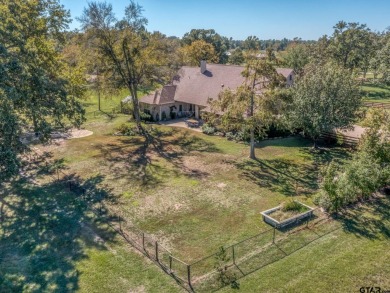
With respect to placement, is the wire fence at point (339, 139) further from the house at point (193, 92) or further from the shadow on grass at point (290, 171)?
the house at point (193, 92)

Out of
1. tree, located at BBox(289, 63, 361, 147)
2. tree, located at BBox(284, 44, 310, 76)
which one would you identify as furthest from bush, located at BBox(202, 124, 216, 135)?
tree, located at BBox(284, 44, 310, 76)

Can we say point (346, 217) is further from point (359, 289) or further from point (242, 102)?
point (242, 102)

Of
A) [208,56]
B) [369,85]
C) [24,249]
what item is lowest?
[24,249]

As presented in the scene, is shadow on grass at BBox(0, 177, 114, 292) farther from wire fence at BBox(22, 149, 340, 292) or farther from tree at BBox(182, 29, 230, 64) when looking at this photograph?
tree at BBox(182, 29, 230, 64)

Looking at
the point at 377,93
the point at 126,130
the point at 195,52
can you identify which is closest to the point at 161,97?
the point at 126,130

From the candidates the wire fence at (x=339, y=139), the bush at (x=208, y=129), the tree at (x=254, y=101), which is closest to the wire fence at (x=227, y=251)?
the tree at (x=254, y=101)

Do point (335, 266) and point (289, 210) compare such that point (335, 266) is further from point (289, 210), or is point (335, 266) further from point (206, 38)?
point (206, 38)

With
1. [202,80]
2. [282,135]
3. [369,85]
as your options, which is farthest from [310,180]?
[369,85]

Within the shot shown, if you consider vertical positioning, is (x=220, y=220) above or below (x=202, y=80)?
below
